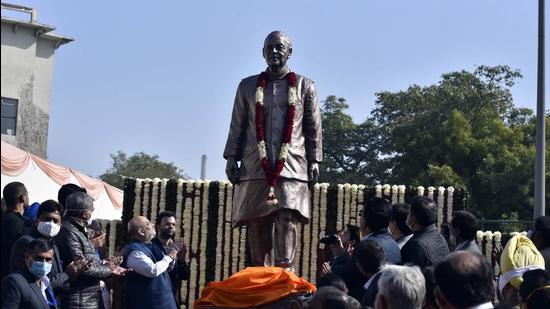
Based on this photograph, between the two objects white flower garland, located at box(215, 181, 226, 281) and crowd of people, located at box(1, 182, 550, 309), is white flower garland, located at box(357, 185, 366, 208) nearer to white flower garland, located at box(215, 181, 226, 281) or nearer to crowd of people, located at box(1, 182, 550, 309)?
white flower garland, located at box(215, 181, 226, 281)

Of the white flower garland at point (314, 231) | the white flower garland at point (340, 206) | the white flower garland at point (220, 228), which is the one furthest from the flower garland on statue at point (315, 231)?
the white flower garland at point (220, 228)

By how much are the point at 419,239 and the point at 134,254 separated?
269cm

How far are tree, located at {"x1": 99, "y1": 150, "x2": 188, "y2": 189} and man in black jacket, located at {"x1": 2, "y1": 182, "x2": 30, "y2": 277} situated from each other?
49004 mm

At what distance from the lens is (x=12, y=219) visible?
32.6ft

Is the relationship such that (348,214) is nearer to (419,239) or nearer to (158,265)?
(158,265)

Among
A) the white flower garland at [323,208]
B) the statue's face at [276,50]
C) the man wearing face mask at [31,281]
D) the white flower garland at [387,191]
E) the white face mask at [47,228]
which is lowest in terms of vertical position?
the man wearing face mask at [31,281]

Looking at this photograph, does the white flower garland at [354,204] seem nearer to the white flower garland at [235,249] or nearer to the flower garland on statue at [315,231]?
the flower garland on statue at [315,231]

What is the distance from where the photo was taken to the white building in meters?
43.4

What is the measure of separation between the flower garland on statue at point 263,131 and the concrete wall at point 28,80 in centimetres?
3301

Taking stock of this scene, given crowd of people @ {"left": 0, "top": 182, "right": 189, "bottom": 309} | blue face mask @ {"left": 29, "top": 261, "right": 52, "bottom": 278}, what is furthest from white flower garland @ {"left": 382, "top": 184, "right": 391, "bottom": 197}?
blue face mask @ {"left": 29, "top": 261, "right": 52, "bottom": 278}

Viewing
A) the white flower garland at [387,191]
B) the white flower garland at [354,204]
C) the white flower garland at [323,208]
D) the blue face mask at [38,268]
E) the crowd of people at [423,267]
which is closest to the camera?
the crowd of people at [423,267]

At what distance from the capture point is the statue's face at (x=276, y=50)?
10.7 m

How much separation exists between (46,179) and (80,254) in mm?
19204

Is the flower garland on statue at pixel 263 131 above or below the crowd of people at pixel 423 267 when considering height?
above
